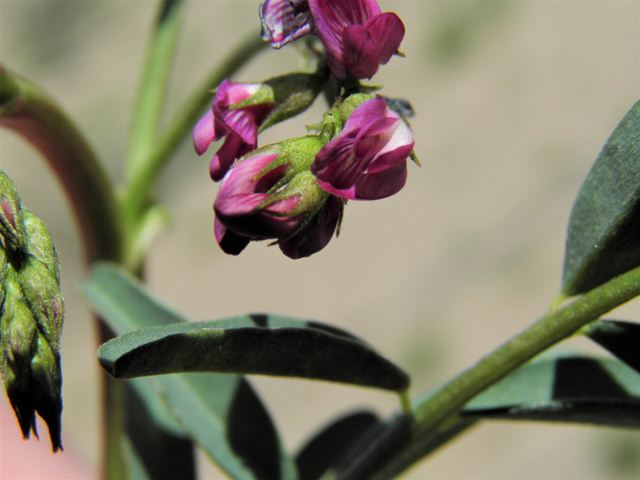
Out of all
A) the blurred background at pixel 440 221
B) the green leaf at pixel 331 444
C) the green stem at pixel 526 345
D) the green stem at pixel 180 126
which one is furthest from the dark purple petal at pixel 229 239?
the blurred background at pixel 440 221

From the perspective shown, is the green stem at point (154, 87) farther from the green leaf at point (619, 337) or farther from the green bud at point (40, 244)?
the green leaf at point (619, 337)

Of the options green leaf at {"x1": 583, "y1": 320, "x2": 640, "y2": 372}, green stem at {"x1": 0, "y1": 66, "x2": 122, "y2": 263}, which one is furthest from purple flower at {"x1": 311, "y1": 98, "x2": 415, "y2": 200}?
green stem at {"x1": 0, "y1": 66, "x2": 122, "y2": 263}

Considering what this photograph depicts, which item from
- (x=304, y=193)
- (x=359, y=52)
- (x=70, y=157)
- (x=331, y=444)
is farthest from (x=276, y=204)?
(x=331, y=444)

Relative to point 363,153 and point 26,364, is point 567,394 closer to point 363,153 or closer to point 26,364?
point 363,153

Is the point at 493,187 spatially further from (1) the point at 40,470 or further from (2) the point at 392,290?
(1) the point at 40,470

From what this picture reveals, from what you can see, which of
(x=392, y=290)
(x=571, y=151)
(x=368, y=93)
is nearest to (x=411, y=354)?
(x=392, y=290)

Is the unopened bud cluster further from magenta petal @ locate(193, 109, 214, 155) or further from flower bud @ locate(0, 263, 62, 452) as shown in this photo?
magenta petal @ locate(193, 109, 214, 155)
